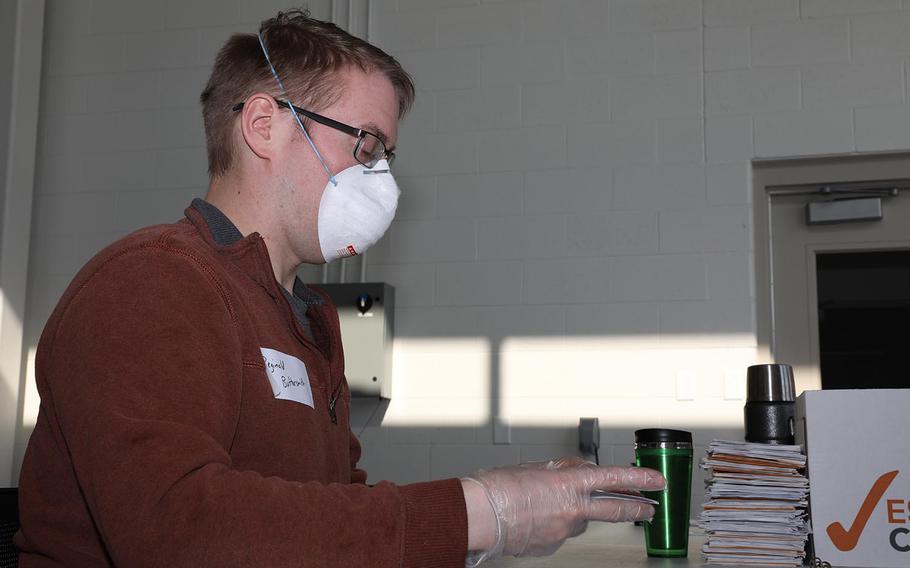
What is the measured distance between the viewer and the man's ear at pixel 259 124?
1548mm

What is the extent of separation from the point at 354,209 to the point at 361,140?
0.13 meters

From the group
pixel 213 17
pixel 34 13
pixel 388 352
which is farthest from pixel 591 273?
pixel 34 13

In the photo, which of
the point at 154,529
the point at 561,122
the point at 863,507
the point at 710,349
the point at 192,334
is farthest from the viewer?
the point at 561,122

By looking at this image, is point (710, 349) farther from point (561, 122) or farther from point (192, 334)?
point (192, 334)

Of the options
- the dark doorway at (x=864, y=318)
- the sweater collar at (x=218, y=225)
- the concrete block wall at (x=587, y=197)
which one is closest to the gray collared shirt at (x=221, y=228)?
the sweater collar at (x=218, y=225)

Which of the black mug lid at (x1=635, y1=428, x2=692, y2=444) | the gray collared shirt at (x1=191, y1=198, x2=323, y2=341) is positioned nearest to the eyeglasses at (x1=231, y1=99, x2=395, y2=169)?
the gray collared shirt at (x1=191, y1=198, x2=323, y2=341)

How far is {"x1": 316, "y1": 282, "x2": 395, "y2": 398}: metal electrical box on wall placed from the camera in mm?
3584

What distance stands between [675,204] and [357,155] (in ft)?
7.29

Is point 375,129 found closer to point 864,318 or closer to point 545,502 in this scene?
point 545,502

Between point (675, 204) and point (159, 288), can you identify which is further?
point (675, 204)

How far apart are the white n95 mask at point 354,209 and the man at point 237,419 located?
0.14 feet

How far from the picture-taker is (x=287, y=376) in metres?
1.34

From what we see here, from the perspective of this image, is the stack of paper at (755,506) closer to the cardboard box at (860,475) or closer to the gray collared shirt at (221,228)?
the cardboard box at (860,475)

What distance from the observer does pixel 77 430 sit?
1001 millimetres
